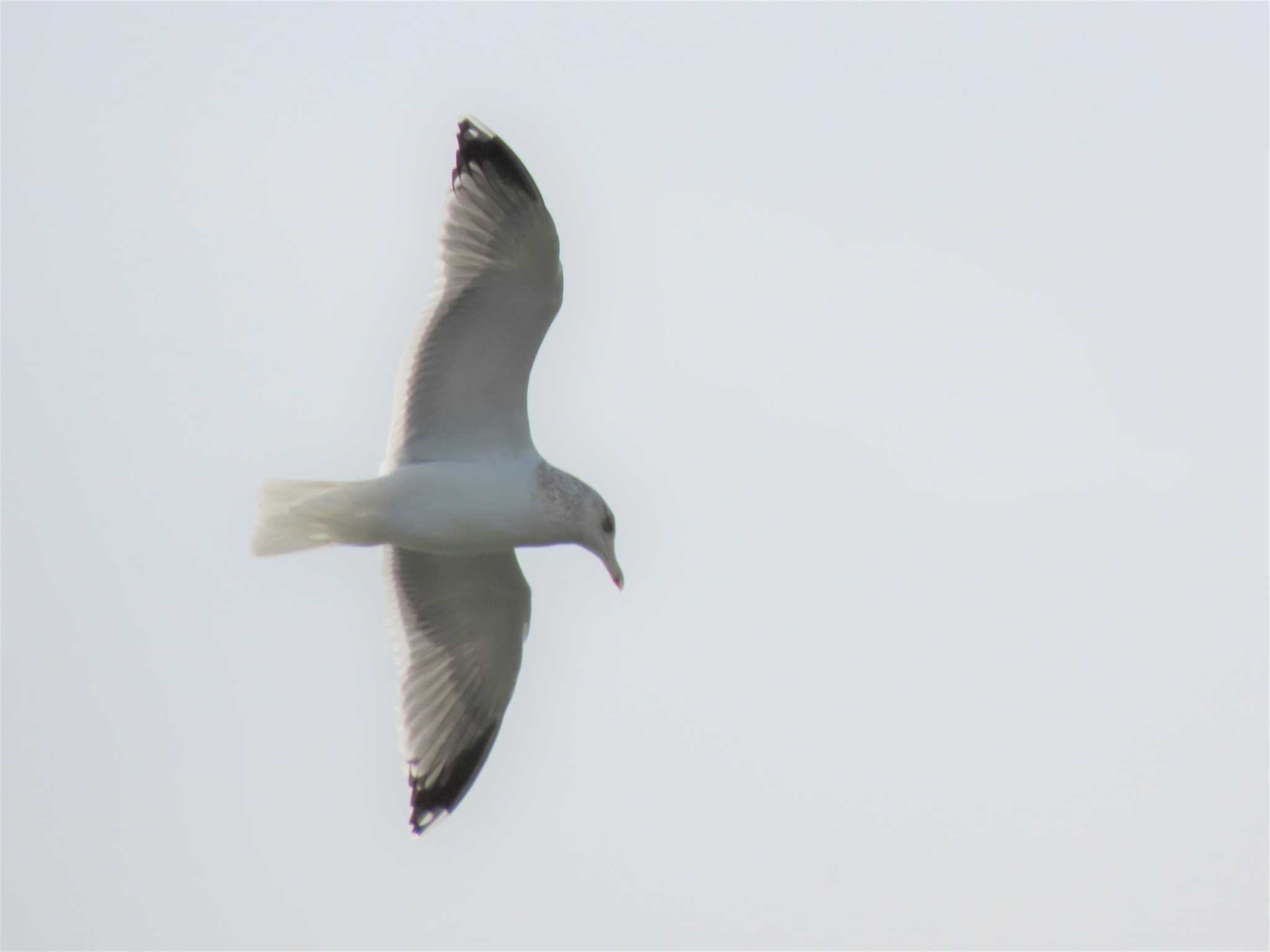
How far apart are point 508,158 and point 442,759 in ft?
7.26

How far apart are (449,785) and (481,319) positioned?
5.76 feet

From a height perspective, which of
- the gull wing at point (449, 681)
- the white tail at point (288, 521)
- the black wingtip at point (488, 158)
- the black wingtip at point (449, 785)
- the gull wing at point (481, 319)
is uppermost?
the black wingtip at point (488, 158)

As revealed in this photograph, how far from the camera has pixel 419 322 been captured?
6.95 meters

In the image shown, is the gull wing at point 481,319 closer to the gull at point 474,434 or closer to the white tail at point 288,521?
the gull at point 474,434

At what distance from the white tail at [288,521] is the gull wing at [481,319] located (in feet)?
1.30

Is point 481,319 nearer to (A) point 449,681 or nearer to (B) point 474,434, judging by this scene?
(B) point 474,434

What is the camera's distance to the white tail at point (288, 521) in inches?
263

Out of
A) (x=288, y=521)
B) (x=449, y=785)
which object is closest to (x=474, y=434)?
(x=288, y=521)

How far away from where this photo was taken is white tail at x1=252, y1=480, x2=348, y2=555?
22.0ft

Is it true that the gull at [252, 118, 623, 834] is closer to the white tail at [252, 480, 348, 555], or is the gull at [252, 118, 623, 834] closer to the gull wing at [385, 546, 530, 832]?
the white tail at [252, 480, 348, 555]

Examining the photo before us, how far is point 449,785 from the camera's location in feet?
24.5

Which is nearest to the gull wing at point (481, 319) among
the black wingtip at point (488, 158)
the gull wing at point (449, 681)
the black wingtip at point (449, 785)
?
the black wingtip at point (488, 158)

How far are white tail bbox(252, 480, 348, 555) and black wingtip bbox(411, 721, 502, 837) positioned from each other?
1.16 metres

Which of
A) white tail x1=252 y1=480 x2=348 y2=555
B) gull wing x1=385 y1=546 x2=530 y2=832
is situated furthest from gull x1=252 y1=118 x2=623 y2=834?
gull wing x1=385 y1=546 x2=530 y2=832
